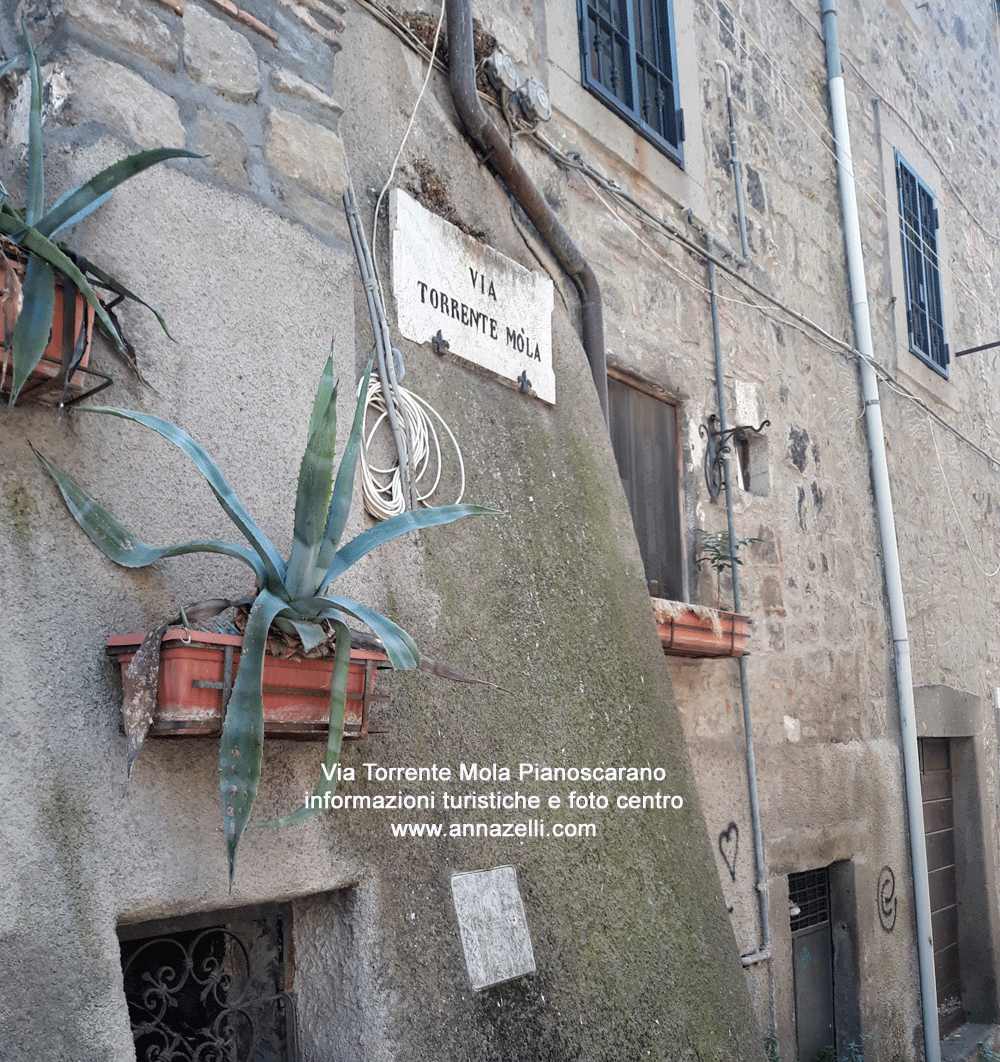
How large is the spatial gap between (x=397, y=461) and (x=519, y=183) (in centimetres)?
137

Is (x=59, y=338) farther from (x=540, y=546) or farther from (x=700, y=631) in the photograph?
(x=700, y=631)

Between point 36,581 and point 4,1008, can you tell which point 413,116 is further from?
point 4,1008

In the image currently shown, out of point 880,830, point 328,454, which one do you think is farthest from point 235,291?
point 880,830

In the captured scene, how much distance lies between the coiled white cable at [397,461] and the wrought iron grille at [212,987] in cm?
95

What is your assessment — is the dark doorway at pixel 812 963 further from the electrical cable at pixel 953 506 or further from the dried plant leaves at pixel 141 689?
the dried plant leaves at pixel 141 689

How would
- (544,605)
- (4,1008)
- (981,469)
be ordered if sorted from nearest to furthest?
(4,1008) < (544,605) < (981,469)

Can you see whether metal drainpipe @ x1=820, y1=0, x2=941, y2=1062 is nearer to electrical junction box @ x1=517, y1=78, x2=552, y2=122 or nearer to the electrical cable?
the electrical cable

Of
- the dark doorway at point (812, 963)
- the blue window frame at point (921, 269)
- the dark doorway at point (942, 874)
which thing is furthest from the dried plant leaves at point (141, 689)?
the blue window frame at point (921, 269)

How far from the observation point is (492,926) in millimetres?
2414

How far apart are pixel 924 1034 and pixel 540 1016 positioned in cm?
387

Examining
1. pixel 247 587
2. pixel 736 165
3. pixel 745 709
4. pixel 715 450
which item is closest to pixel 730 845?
pixel 745 709

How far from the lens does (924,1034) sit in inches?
215

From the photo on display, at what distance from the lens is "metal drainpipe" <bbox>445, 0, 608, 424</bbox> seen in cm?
351

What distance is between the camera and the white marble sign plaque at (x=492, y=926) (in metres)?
2.37
